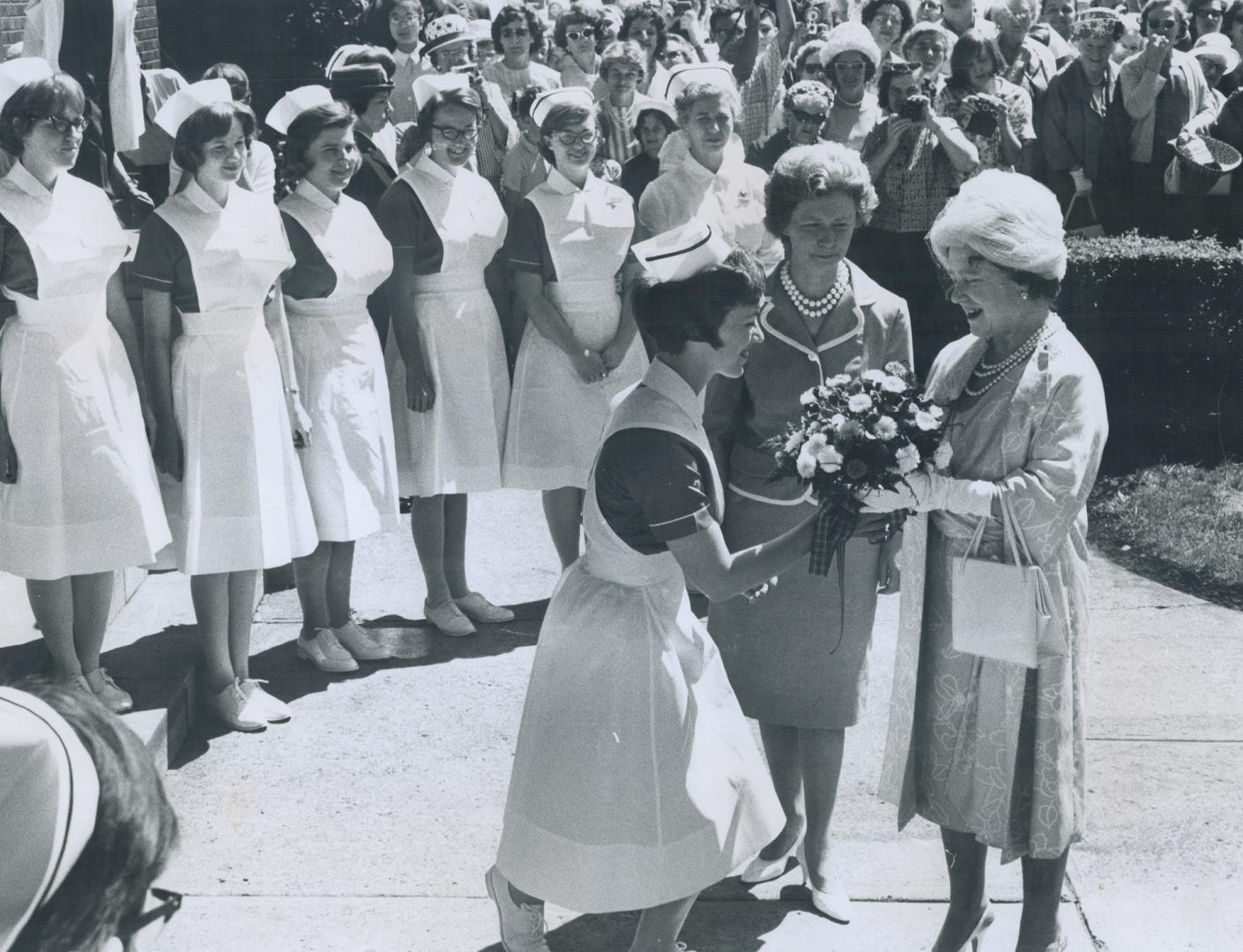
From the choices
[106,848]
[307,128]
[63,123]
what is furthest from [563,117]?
[106,848]

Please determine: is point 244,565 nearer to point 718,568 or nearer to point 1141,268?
point 718,568

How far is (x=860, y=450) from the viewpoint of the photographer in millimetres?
3793

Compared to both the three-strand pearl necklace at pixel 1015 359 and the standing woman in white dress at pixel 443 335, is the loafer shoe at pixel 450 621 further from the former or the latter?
the three-strand pearl necklace at pixel 1015 359

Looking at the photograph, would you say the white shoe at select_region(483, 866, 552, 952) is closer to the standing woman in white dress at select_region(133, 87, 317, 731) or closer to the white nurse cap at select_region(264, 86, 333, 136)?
the standing woman in white dress at select_region(133, 87, 317, 731)

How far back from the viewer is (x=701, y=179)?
7.27 meters

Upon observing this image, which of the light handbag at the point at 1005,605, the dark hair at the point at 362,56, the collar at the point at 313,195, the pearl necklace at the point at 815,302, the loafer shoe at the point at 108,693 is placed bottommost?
the loafer shoe at the point at 108,693

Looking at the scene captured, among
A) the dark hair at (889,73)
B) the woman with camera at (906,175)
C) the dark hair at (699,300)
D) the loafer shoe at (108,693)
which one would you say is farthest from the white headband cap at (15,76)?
the dark hair at (889,73)

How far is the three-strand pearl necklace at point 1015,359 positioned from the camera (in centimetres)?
398

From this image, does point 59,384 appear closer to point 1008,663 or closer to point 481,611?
point 481,611

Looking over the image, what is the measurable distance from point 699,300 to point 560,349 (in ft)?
9.88

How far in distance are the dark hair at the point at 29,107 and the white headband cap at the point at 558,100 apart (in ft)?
7.02

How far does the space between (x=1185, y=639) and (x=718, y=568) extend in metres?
3.59

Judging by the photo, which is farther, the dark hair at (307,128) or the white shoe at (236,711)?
the dark hair at (307,128)

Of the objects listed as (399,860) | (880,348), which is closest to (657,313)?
(880,348)
